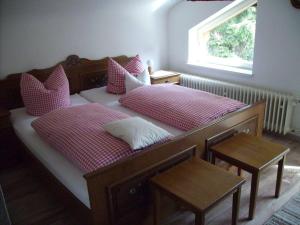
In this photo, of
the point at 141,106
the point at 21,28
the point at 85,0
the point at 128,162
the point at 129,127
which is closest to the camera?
the point at 128,162

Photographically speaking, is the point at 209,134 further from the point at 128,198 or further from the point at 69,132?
the point at 69,132

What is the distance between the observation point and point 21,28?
9.25 feet

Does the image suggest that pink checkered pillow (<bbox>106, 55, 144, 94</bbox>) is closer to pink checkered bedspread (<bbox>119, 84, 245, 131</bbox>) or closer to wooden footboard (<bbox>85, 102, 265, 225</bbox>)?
pink checkered bedspread (<bbox>119, 84, 245, 131</bbox>)

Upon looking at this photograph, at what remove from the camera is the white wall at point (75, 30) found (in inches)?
110

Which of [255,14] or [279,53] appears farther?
[255,14]

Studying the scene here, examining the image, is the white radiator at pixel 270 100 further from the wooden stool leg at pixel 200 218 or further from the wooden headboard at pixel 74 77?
the wooden stool leg at pixel 200 218

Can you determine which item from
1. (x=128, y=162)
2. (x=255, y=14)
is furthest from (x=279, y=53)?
(x=128, y=162)

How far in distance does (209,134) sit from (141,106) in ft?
2.50

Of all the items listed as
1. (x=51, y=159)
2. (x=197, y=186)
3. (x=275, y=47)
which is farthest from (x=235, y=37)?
(x=51, y=159)

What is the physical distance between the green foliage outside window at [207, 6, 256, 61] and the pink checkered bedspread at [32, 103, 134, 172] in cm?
195

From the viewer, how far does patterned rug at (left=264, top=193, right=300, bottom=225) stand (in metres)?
2.00

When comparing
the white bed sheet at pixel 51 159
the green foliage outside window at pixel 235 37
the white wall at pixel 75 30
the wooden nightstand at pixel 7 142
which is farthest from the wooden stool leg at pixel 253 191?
the white wall at pixel 75 30

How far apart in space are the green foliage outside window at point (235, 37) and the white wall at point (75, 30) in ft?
2.40

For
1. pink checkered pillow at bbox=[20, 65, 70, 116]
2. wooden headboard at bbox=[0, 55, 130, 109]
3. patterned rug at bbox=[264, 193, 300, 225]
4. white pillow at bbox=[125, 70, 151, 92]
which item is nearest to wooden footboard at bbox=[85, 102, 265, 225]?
patterned rug at bbox=[264, 193, 300, 225]
